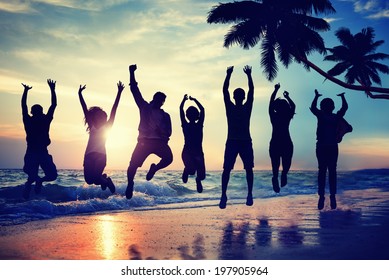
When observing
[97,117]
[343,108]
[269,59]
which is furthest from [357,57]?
[97,117]

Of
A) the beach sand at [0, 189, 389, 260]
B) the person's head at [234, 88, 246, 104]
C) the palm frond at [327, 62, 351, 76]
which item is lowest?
the beach sand at [0, 189, 389, 260]

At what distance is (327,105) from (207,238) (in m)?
4.63

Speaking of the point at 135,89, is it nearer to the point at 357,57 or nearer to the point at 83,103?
the point at 83,103

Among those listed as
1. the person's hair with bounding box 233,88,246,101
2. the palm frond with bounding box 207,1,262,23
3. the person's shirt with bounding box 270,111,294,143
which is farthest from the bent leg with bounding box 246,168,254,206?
the palm frond with bounding box 207,1,262,23

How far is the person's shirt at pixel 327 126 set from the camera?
9148 mm

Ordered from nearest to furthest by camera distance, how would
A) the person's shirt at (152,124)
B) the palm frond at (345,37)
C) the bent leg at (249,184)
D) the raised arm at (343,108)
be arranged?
the person's shirt at (152,124)
the bent leg at (249,184)
the raised arm at (343,108)
the palm frond at (345,37)

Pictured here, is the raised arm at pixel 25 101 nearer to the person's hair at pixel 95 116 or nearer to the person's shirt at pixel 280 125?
the person's hair at pixel 95 116

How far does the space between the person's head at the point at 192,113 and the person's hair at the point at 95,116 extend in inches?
71.8

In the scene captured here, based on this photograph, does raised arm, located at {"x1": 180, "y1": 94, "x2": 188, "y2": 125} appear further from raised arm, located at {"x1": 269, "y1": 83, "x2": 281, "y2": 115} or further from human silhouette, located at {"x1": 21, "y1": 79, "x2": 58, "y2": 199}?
human silhouette, located at {"x1": 21, "y1": 79, "x2": 58, "y2": 199}

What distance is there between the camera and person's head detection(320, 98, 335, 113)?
9.41 m

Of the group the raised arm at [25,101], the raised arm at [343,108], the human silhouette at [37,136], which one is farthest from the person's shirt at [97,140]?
the raised arm at [343,108]

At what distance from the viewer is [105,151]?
829cm

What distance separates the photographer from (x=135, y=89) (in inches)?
316
